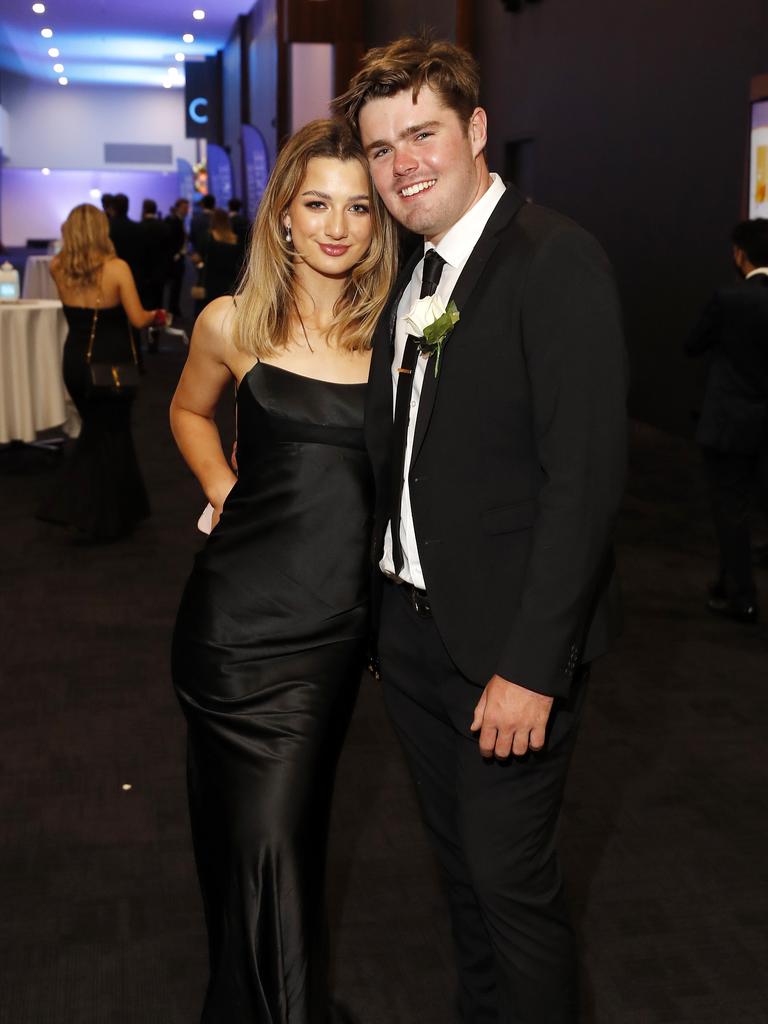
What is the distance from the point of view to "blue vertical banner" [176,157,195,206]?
3167 centimetres

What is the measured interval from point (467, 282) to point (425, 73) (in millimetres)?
290

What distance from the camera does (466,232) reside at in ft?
5.59

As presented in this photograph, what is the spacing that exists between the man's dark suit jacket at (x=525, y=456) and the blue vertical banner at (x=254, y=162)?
16.9 meters

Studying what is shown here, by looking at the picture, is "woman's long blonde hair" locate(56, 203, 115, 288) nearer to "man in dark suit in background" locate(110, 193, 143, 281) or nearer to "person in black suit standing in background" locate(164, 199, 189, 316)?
"man in dark suit in background" locate(110, 193, 143, 281)

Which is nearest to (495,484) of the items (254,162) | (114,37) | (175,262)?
(175,262)

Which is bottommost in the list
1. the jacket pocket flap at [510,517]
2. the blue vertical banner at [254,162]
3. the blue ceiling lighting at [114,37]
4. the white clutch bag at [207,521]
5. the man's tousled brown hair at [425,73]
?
the white clutch bag at [207,521]

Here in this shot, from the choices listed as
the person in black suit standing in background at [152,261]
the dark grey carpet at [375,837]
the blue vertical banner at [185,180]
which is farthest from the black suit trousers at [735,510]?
the blue vertical banner at [185,180]

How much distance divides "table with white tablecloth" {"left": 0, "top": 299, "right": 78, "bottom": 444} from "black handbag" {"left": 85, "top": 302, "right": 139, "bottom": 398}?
1692mm

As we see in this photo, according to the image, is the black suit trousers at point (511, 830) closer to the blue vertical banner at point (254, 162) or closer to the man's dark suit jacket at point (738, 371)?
the man's dark suit jacket at point (738, 371)

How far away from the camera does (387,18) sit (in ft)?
53.0

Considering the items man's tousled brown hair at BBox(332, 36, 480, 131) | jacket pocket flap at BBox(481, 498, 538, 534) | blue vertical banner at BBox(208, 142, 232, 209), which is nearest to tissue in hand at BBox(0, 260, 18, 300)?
man's tousled brown hair at BBox(332, 36, 480, 131)

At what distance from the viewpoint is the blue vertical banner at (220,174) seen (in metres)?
23.8

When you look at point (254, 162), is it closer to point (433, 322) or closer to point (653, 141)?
point (653, 141)

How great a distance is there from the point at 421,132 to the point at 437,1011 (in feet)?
5.14
